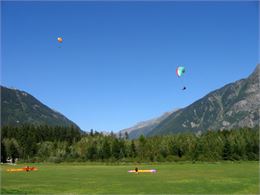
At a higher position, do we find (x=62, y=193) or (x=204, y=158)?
(x=204, y=158)

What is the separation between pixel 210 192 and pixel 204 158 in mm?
91825

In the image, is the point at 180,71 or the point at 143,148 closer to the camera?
the point at 180,71

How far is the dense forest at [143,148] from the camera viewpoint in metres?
127

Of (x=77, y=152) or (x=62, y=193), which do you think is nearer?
(x=62, y=193)

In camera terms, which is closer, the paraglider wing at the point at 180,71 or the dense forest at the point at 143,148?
the paraglider wing at the point at 180,71

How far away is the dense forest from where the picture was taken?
127 meters

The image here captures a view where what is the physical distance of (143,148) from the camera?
466 ft

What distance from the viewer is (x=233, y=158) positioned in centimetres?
12512

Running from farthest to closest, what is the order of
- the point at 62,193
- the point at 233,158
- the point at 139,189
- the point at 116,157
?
the point at 116,157 < the point at 233,158 < the point at 139,189 < the point at 62,193

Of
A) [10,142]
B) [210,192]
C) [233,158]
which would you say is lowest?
[210,192]

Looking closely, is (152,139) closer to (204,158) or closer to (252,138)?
(204,158)

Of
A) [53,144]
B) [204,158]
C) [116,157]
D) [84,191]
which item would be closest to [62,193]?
[84,191]

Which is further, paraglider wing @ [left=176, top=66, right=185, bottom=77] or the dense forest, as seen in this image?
the dense forest

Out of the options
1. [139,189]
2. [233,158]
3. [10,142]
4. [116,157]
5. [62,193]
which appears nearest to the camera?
[62,193]
